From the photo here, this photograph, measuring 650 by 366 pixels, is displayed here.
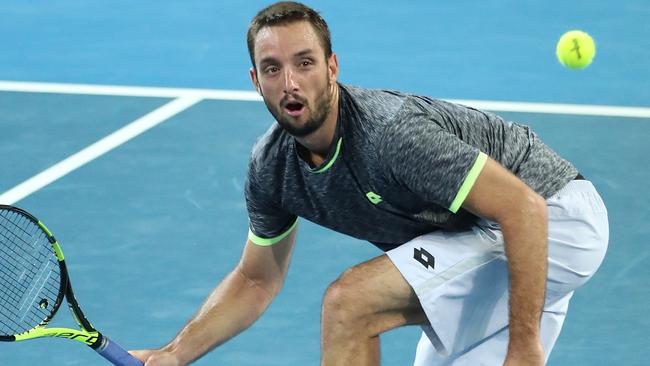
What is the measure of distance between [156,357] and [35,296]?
0.81 meters

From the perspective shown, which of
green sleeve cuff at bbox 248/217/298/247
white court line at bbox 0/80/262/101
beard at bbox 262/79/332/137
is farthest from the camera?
white court line at bbox 0/80/262/101

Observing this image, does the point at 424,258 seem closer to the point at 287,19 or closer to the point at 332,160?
the point at 332,160

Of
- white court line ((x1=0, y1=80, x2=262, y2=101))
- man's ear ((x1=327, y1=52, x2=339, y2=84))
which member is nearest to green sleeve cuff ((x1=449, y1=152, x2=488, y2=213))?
man's ear ((x1=327, y1=52, x2=339, y2=84))

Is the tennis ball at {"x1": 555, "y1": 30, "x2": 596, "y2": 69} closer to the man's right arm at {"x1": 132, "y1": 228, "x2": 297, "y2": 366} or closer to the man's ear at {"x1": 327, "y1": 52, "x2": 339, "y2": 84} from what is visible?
the man's right arm at {"x1": 132, "y1": 228, "x2": 297, "y2": 366}

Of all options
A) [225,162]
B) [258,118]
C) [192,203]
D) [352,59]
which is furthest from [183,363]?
[352,59]

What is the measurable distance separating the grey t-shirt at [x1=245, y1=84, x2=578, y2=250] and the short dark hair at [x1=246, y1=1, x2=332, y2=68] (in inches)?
8.5

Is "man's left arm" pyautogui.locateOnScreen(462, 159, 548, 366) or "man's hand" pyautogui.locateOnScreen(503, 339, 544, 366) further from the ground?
"man's left arm" pyautogui.locateOnScreen(462, 159, 548, 366)

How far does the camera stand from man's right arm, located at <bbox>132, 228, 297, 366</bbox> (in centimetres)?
547

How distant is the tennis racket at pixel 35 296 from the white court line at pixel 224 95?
9.28 feet

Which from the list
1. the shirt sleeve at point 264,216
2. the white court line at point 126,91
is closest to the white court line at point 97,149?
the white court line at point 126,91

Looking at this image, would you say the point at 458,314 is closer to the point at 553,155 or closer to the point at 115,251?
the point at 553,155

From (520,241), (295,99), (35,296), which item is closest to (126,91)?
(35,296)

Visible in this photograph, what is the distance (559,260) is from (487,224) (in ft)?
0.96

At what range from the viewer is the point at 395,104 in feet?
15.9
